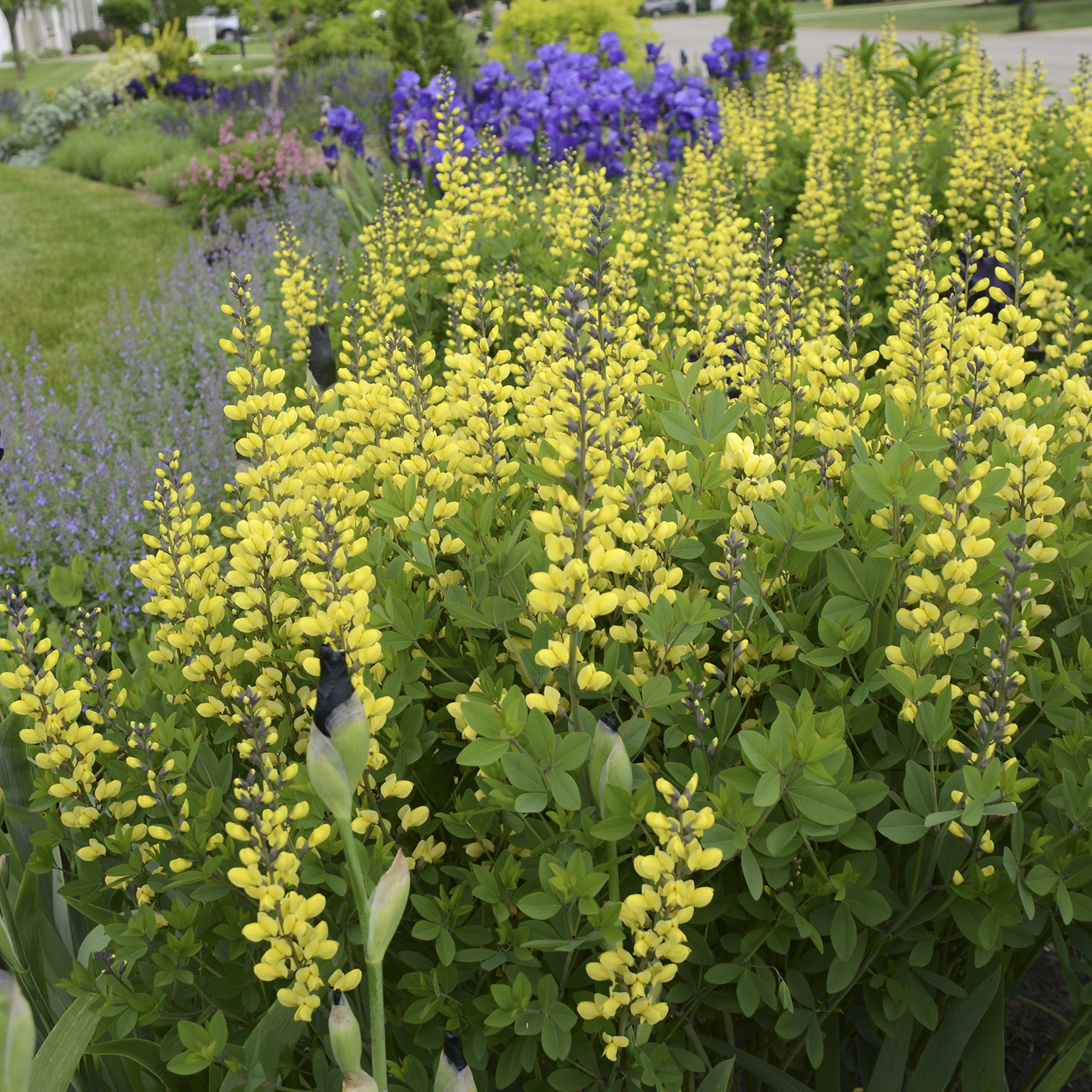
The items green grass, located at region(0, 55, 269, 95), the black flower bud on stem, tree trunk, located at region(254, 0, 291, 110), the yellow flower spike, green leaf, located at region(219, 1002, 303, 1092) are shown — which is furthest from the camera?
green grass, located at region(0, 55, 269, 95)

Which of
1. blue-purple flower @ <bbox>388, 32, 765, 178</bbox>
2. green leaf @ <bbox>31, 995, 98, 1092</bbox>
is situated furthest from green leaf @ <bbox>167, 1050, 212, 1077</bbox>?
blue-purple flower @ <bbox>388, 32, 765, 178</bbox>

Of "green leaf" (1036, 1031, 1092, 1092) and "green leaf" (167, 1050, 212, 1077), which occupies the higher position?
"green leaf" (167, 1050, 212, 1077)

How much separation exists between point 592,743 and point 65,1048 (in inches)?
33.9

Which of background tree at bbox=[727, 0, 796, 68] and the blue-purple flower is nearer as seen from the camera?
the blue-purple flower

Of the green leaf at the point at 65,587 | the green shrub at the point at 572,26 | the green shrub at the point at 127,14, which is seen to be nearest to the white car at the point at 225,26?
the green shrub at the point at 127,14

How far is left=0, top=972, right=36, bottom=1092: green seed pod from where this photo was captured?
90 cm

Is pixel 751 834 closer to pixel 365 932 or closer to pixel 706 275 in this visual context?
pixel 365 932

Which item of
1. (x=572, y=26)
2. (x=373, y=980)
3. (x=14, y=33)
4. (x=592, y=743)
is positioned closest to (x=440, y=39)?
(x=572, y=26)

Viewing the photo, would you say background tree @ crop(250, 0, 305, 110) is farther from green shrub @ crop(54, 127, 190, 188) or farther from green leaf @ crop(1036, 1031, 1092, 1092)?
green leaf @ crop(1036, 1031, 1092, 1092)

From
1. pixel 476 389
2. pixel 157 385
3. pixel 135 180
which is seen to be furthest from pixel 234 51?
pixel 476 389

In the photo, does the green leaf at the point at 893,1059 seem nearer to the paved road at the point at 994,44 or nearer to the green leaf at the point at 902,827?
the green leaf at the point at 902,827

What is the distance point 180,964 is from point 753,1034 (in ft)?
3.25

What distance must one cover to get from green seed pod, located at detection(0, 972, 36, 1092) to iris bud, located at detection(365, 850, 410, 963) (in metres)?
0.32

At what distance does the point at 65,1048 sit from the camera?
4.62 ft
